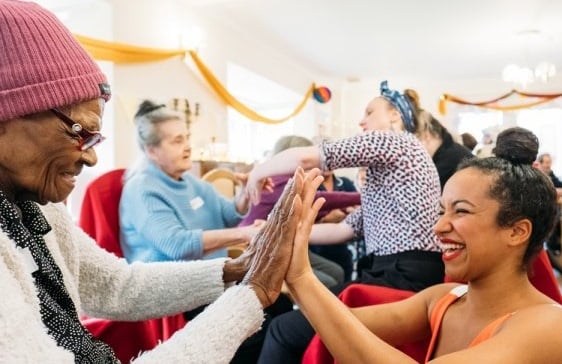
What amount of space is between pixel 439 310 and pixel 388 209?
512mm

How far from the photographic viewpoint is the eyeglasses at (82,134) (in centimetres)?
90

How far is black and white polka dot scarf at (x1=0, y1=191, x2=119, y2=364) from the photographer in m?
0.90

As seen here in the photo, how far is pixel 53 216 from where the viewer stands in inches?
46.3

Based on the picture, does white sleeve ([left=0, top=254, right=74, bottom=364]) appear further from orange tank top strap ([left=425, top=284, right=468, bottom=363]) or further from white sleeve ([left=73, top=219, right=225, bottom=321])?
orange tank top strap ([left=425, top=284, right=468, bottom=363])

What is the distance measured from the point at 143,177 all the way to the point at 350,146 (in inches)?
38.8

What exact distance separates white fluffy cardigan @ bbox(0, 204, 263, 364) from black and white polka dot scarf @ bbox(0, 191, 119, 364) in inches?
2.1

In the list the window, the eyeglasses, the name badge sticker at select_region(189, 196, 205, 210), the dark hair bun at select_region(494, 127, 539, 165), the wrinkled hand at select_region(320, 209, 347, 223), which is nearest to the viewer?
the eyeglasses

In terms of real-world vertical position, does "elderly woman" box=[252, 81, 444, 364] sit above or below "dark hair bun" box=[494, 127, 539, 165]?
below

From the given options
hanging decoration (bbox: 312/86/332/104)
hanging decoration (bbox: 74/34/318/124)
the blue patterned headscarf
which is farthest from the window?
the blue patterned headscarf

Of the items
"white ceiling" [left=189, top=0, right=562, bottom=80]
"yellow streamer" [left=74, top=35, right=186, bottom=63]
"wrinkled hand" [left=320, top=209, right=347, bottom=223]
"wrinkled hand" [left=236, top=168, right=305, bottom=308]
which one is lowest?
"wrinkled hand" [left=320, top=209, right=347, bottom=223]

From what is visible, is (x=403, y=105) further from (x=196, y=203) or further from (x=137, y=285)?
(x=137, y=285)

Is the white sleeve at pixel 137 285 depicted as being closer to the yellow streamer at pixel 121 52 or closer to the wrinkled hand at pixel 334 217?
the wrinkled hand at pixel 334 217

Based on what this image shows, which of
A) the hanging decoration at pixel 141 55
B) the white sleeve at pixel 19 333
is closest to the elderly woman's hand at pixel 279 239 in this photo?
the white sleeve at pixel 19 333

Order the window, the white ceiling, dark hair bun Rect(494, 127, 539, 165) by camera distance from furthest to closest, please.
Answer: the window < the white ceiling < dark hair bun Rect(494, 127, 539, 165)
